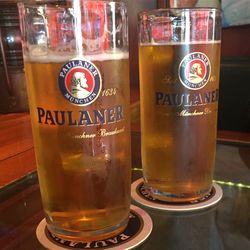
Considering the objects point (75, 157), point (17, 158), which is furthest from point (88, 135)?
point (17, 158)

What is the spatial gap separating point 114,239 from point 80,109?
178 millimetres

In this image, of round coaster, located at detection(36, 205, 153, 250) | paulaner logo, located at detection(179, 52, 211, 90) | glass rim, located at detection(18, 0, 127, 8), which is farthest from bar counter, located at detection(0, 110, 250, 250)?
glass rim, located at detection(18, 0, 127, 8)

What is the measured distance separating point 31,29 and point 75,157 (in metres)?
0.16

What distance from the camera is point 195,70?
556 mm

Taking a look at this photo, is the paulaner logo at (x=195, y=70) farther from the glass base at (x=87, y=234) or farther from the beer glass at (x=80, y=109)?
the glass base at (x=87, y=234)

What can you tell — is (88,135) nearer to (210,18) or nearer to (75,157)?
(75,157)

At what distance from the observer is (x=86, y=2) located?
0.42 m

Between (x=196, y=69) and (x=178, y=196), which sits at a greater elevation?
(x=196, y=69)

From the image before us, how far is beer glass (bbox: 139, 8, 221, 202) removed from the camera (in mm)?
553

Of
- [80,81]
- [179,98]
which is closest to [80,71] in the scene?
[80,81]

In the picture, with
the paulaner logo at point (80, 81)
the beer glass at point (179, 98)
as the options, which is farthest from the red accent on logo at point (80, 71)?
the beer glass at point (179, 98)

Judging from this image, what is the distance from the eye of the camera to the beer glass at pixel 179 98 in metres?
0.55

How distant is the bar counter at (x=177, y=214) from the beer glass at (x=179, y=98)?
0.06m

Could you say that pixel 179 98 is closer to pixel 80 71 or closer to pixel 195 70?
pixel 195 70
